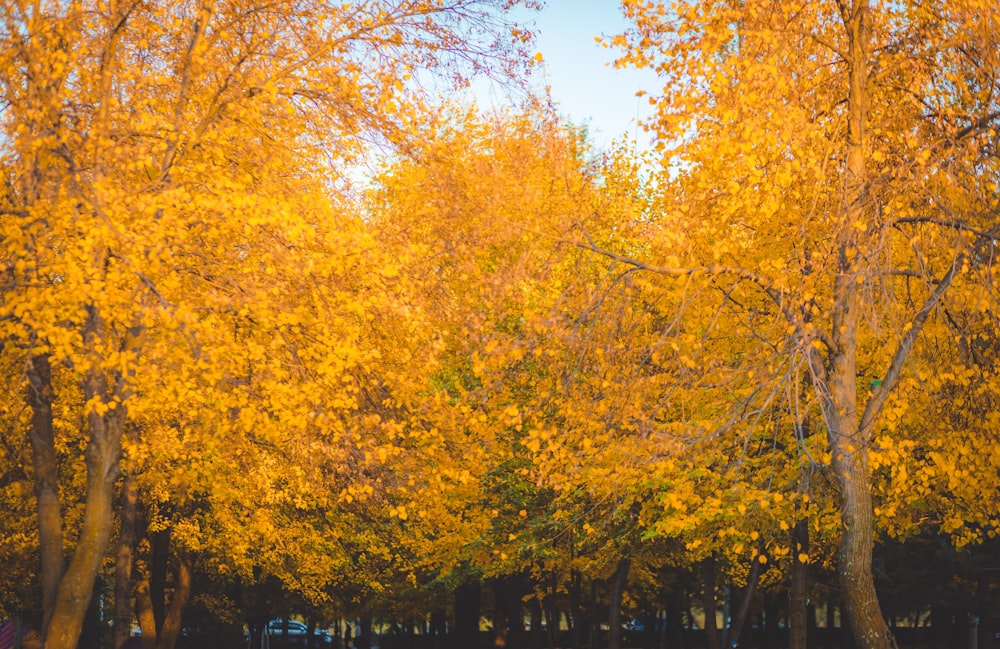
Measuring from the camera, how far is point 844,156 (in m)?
12.8

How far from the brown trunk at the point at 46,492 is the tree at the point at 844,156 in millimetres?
7217

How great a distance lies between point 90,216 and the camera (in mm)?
12070

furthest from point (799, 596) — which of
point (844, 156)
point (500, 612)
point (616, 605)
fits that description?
point (500, 612)

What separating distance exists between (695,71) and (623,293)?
267 centimetres

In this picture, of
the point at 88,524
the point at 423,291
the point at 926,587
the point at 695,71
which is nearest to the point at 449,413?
the point at 423,291

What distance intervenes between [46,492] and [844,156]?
10454 millimetres

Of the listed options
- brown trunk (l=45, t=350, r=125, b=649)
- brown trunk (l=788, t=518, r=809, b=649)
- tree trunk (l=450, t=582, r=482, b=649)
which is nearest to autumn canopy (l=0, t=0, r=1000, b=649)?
brown trunk (l=45, t=350, r=125, b=649)

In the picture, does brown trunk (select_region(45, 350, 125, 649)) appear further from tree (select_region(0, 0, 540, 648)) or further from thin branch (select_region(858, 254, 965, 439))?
thin branch (select_region(858, 254, 965, 439))

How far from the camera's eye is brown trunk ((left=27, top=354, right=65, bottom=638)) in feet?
43.9

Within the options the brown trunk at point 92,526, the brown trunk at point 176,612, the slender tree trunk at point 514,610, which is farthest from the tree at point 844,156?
the slender tree trunk at point 514,610

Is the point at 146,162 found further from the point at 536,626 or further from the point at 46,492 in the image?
the point at 536,626

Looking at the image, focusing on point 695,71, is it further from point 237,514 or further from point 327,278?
point 237,514

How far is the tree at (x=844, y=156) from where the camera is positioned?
11.8 m

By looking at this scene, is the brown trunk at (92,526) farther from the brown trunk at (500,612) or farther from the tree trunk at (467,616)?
the brown trunk at (500,612)
